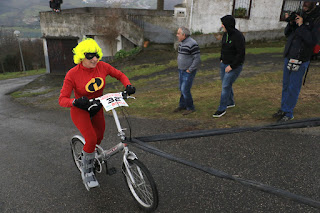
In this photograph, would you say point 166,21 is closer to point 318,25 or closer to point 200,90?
point 200,90

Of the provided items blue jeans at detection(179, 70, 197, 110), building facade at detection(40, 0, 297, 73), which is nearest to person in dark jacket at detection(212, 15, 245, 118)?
blue jeans at detection(179, 70, 197, 110)

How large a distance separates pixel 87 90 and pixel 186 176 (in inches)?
78.7

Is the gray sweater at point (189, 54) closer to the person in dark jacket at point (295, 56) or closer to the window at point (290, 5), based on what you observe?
the person in dark jacket at point (295, 56)

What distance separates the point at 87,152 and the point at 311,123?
3051 mm

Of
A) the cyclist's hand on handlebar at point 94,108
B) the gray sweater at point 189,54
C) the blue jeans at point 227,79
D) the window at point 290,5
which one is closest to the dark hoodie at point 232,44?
the blue jeans at point 227,79

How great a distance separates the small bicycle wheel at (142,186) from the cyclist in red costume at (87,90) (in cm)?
68

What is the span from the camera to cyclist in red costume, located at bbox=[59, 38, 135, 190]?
2.98 metres

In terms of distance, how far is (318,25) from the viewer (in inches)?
168

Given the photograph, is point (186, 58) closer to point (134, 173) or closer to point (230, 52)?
point (230, 52)

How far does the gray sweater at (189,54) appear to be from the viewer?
18.3 feet

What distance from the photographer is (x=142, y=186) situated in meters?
2.88

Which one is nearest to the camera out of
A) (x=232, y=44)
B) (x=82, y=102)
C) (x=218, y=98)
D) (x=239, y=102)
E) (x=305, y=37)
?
(x=82, y=102)

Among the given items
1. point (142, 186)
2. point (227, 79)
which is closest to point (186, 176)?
point (142, 186)

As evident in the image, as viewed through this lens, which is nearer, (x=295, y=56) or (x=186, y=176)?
(x=186, y=176)
